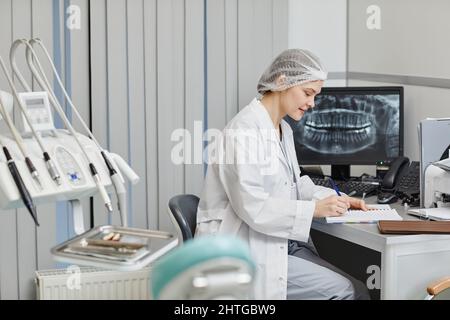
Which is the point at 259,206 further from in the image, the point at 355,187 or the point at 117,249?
the point at 117,249

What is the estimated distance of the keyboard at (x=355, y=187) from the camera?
9.04 feet

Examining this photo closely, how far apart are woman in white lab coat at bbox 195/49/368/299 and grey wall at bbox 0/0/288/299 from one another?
27.3 inches

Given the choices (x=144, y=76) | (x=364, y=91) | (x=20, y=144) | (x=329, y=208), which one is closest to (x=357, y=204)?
(x=329, y=208)

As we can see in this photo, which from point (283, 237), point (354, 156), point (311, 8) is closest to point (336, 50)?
point (311, 8)

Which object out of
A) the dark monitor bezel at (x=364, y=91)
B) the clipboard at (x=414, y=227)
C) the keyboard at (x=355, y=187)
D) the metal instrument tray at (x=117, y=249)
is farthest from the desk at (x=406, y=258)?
the metal instrument tray at (x=117, y=249)

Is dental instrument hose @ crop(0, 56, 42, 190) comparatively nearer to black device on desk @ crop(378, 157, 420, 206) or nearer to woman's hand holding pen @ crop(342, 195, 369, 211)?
woman's hand holding pen @ crop(342, 195, 369, 211)

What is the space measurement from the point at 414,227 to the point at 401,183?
632 millimetres

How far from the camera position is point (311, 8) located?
334 cm

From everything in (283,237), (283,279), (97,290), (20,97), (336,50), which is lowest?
(97,290)

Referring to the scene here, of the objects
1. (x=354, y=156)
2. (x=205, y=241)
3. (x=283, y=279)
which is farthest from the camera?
(x=354, y=156)

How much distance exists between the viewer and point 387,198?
2611mm

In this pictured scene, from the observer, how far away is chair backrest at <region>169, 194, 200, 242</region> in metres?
2.20
